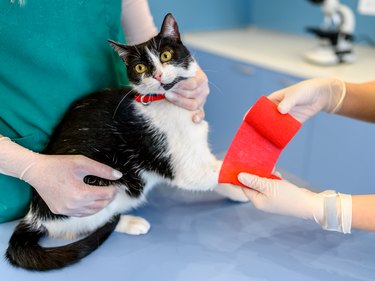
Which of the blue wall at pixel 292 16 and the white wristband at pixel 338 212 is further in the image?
the blue wall at pixel 292 16

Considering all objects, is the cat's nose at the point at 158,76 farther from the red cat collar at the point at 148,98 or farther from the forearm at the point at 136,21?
the forearm at the point at 136,21

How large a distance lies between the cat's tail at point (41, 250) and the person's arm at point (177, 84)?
0.37 meters

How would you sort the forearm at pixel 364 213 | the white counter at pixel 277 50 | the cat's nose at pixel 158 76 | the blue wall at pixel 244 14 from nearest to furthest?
the forearm at pixel 364 213 < the cat's nose at pixel 158 76 < the white counter at pixel 277 50 < the blue wall at pixel 244 14

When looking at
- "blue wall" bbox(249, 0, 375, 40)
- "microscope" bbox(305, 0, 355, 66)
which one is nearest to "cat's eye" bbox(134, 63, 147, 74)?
"microscope" bbox(305, 0, 355, 66)

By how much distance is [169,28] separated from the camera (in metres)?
0.98

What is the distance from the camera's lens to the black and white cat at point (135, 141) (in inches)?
37.3

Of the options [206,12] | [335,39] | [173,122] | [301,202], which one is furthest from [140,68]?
[206,12]

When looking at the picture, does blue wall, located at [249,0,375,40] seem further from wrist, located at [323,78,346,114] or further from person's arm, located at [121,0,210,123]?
person's arm, located at [121,0,210,123]

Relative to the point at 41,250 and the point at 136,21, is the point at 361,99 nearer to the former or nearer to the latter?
the point at 136,21

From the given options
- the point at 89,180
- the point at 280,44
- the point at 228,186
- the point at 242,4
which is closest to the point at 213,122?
the point at 280,44

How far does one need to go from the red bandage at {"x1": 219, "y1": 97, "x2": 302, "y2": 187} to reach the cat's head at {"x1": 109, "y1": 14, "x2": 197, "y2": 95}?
0.21 m

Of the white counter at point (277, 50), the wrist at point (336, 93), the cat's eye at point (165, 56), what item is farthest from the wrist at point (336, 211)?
the white counter at point (277, 50)

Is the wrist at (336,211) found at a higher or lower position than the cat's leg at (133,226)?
higher

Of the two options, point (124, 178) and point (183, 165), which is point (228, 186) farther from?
point (124, 178)
